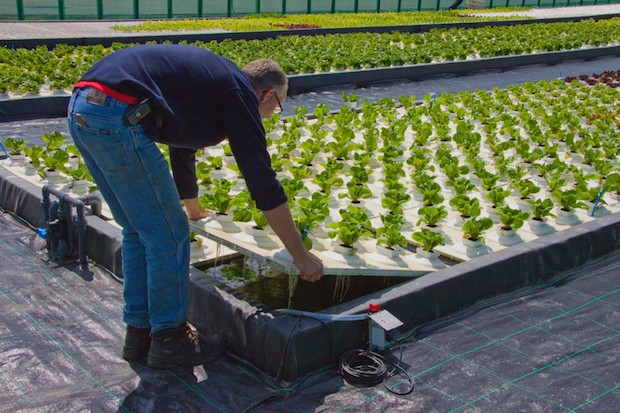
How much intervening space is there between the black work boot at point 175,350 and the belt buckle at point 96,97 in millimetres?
902

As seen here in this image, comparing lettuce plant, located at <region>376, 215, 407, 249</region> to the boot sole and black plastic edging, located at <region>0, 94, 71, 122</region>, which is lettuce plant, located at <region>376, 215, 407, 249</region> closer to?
the boot sole

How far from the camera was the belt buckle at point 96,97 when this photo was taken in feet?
6.76

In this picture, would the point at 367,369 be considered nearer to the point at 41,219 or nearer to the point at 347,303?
the point at 347,303

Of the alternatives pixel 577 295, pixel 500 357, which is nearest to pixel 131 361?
pixel 500 357

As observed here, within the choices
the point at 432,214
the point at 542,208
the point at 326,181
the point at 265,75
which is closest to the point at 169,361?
the point at 265,75

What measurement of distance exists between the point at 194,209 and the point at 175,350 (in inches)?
35.4

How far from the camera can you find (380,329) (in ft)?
8.21

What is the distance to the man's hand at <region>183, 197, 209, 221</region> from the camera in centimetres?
305

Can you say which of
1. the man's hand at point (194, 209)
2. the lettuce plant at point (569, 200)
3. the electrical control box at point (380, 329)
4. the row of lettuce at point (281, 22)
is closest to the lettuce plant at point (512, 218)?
the lettuce plant at point (569, 200)

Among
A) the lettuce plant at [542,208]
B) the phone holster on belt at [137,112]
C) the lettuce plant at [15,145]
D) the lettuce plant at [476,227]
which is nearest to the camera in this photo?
the phone holster on belt at [137,112]

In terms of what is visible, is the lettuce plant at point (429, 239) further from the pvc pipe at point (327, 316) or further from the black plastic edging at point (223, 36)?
the black plastic edging at point (223, 36)

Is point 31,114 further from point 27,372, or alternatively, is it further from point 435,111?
point 27,372

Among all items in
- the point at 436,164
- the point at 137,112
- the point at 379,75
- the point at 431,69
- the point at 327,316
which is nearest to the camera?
the point at 137,112

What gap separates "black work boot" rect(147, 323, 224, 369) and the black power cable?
0.55 m
